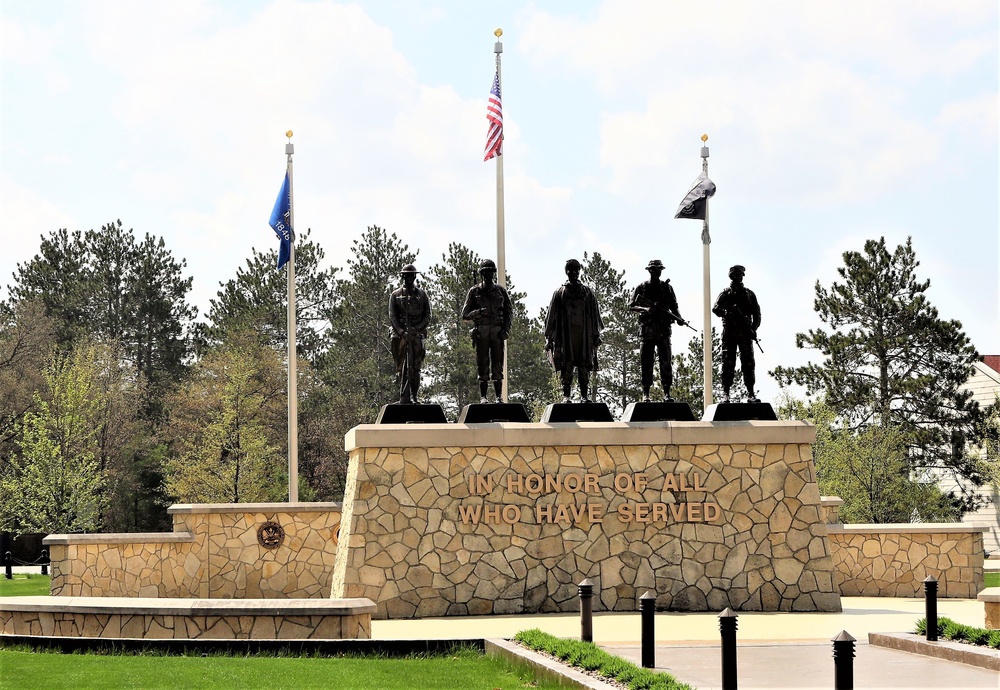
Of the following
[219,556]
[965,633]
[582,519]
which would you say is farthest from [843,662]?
[219,556]

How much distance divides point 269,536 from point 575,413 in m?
6.54

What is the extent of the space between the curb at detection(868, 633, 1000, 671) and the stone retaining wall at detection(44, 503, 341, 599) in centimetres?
1145

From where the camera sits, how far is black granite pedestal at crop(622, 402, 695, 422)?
19.2 meters

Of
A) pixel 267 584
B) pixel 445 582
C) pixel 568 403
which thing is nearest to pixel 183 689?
pixel 445 582

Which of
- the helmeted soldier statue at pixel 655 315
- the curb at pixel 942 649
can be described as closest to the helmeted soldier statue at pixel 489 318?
the helmeted soldier statue at pixel 655 315

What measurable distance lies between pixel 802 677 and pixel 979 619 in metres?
6.32

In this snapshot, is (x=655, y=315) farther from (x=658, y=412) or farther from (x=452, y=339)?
(x=452, y=339)

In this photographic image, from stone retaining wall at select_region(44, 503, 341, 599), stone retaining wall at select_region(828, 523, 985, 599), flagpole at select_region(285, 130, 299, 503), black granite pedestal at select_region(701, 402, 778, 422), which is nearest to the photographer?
black granite pedestal at select_region(701, 402, 778, 422)

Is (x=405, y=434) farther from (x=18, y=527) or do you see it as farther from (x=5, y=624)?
(x=18, y=527)

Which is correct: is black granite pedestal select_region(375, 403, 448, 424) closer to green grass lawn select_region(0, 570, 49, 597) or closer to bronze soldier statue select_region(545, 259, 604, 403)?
bronze soldier statue select_region(545, 259, 604, 403)

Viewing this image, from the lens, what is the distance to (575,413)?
19.1m

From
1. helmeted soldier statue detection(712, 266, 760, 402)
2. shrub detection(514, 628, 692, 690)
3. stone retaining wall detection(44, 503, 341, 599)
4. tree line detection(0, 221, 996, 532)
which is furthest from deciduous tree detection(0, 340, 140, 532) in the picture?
shrub detection(514, 628, 692, 690)

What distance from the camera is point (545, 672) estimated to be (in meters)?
10.9

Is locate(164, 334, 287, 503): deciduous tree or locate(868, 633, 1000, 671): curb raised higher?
locate(164, 334, 287, 503): deciduous tree
